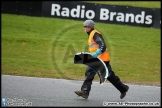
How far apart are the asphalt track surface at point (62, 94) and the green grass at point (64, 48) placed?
1.57 metres

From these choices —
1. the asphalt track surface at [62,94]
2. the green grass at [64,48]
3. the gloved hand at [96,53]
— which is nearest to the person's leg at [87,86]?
the asphalt track surface at [62,94]

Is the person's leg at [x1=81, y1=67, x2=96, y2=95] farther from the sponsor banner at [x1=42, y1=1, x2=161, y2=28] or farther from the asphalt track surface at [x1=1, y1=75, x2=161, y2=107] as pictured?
the sponsor banner at [x1=42, y1=1, x2=161, y2=28]

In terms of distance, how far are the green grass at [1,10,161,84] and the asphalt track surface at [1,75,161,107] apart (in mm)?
1572

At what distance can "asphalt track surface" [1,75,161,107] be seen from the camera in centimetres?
892

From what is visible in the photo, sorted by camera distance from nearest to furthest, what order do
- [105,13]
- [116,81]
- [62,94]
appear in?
[116,81]
[62,94]
[105,13]

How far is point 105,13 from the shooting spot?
79.9ft

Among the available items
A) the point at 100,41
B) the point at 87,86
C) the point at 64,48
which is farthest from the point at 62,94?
the point at 64,48

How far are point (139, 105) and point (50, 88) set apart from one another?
2.55m

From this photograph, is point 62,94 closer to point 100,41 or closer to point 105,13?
point 100,41

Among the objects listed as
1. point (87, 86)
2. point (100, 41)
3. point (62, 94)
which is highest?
point (100, 41)

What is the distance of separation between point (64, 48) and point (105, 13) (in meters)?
5.18

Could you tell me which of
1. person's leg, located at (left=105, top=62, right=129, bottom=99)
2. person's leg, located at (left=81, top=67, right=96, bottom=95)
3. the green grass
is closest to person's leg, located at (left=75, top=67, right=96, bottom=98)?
person's leg, located at (left=81, top=67, right=96, bottom=95)

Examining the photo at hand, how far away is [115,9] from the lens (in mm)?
23844

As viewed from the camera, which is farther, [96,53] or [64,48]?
[64,48]
